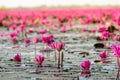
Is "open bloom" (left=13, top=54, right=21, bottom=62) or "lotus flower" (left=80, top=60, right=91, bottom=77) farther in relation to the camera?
"open bloom" (left=13, top=54, right=21, bottom=62)

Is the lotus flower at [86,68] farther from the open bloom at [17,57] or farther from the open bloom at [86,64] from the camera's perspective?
the open bloom at [17,57]

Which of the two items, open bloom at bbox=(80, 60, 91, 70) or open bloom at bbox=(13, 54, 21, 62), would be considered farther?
open bloom at bbox=(13, 54, 21, 62)

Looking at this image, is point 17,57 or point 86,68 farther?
point 17,57

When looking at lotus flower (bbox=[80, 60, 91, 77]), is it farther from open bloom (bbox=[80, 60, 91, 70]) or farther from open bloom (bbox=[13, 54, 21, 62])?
open bloom (bbox=[13, 54, 21, 62])

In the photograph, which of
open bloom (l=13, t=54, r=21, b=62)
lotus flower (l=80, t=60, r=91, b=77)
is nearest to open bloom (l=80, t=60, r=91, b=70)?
lotus flower (l=80, t=60, r=91, b=77)

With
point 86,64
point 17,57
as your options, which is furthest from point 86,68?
point 17,57

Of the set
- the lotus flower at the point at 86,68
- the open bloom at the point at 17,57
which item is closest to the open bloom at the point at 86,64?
the lotus flower at the point at 86,68

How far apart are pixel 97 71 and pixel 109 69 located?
28 centimetres

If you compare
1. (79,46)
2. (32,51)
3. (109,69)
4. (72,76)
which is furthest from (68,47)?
(72,76)

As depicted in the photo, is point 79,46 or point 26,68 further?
point 79,46

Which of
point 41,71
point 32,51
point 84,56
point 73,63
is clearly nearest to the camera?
point 41,71

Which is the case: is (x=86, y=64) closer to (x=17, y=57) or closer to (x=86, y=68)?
(x=86, y=68)

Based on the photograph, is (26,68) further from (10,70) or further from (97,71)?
(97,71)

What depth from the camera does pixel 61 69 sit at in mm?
5074
